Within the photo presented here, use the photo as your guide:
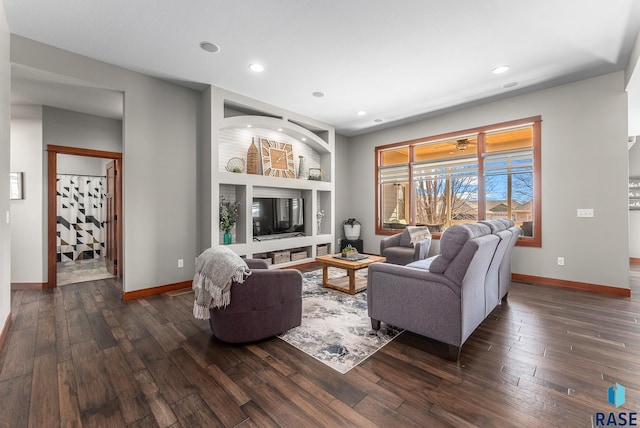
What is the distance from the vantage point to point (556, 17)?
2639mm

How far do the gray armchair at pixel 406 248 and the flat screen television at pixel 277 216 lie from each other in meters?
1.80

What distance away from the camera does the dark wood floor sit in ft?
5.21

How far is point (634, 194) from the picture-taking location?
19.4 feet

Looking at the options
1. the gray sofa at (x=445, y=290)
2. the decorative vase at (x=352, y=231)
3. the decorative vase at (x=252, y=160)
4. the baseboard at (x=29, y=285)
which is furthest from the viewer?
the decorative vase at (x=352, y=231)

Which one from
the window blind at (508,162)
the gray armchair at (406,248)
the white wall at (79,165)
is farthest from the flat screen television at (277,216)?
the white wall at (79,165)

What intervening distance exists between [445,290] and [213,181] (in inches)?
135

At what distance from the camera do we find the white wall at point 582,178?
12.2 feet

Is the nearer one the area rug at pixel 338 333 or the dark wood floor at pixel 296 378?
the dark wood floor at pixel 296 378

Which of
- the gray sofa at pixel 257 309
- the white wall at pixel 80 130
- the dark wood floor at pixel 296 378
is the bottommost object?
the dark wood floor at pixel 296 378

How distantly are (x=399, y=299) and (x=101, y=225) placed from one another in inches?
286

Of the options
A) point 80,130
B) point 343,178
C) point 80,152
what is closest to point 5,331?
point 80,152

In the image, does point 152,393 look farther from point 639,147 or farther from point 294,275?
point 639,147

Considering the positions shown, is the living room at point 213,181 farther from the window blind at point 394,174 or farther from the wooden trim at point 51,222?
the window blind at point 394,174

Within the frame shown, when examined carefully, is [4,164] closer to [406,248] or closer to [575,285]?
[406,248]
